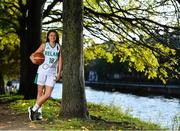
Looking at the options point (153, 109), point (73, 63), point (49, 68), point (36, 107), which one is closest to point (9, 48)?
point (153, 109)

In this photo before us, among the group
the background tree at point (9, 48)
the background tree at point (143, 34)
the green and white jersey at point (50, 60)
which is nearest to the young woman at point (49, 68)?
the green and white jersey at point (50, 60)

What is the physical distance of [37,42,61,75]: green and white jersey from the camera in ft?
33.7

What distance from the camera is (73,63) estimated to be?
10.8 m

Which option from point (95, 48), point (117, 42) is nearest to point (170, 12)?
point (117, 42)

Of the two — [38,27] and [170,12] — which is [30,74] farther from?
[170,12]

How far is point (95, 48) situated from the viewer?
86.0ft

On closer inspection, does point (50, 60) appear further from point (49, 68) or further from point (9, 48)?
point (9, 48)

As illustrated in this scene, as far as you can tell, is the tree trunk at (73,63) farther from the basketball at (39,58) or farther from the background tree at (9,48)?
the background tree at (9,48)

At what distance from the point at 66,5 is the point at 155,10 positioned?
24.9 ft

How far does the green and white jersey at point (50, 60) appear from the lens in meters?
10.3

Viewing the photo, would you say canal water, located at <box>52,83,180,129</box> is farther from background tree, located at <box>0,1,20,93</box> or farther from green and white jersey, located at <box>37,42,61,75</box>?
background tree, located at <box>0,1,20,93</box>

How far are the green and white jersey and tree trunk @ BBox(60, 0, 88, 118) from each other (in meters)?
0.50

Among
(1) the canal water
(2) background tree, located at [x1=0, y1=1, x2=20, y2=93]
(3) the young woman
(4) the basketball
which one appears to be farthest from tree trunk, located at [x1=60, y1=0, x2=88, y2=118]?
(2) background tree, located at [x1=0, y1=1, x2=20, y2=93]

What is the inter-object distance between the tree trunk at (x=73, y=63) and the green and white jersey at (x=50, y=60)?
50cm
